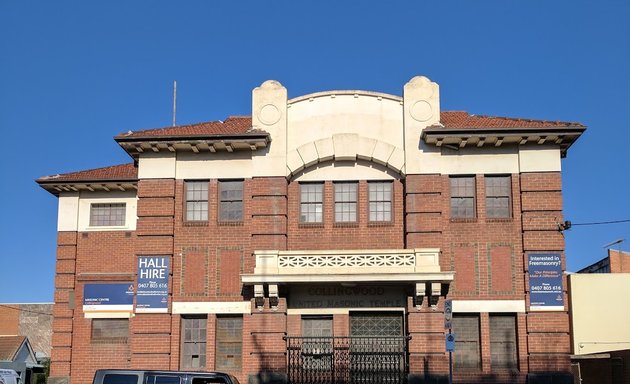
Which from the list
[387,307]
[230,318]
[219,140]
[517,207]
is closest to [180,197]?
[219,140]

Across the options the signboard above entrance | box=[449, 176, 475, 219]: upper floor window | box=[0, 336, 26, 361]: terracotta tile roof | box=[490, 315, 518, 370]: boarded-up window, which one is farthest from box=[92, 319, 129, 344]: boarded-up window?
box=[0, 336, 26, 361]: terracotta tile roof

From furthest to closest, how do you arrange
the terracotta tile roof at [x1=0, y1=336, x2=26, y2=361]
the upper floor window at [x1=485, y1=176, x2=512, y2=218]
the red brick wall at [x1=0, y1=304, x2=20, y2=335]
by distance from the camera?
1. the red brick wall at [x1=0, y1=304, x2=20, y2=335]
2. the terracotta tile roof at [x1=0, y1=336, x2=26, y2=361]
3. the upper floor window at [x1=485, y1=176, x2=512, y2=218]

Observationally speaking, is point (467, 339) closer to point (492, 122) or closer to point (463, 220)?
point (463, 220)

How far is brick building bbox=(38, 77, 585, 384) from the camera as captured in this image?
26.0 m

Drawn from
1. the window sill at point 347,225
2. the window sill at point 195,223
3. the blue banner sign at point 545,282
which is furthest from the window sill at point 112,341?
the blue banner sign at point 545,282

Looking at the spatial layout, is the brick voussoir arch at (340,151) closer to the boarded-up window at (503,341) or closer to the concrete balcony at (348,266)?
Result: the concrete balcony at (348,266)

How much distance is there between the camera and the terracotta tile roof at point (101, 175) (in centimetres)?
3153

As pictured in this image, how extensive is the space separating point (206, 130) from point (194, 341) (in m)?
7.26

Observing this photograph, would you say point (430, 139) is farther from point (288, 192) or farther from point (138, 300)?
point (138, 300)

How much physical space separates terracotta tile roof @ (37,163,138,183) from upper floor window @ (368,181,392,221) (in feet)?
31.4

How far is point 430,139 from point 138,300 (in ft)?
36.3

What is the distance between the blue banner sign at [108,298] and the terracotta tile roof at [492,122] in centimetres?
1347

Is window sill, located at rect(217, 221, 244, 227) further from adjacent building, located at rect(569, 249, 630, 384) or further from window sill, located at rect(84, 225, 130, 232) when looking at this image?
adjacent building, located at rect(569, 249, 630, 384)

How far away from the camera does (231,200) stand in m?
27.8
